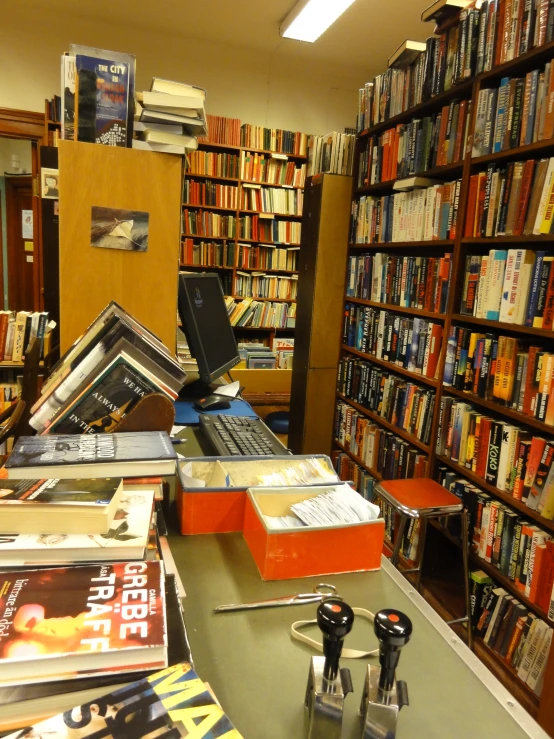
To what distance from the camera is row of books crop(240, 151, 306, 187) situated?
4.52 metres

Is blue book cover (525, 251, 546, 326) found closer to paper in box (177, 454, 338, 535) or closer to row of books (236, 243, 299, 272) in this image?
paper in box (177, 454, 338, 535)

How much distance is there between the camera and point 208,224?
454 cm

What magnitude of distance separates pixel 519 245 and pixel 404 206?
0.73m

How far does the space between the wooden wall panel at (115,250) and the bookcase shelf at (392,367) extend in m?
1.23

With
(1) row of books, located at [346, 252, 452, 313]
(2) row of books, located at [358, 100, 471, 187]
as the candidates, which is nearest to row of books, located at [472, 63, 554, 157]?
(2) row of books, located at [358, 100, 471, 187]

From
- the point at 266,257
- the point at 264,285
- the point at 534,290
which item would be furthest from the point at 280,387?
the point at 534,290

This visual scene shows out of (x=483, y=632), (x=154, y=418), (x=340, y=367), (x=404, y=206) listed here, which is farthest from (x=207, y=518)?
(x=340, y=367)

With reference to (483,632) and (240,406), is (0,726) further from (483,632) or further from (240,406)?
(483,632)

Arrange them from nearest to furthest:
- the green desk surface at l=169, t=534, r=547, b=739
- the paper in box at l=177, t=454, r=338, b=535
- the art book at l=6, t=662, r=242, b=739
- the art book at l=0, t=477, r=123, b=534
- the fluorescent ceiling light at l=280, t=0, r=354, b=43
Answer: the art book at l=6, t=662, r=242, b=739
the green desk surface at l=169, t=534, r=547, b=739
the art book at l=0, t=477, r=123, b=534
the paper in box at l=177, t=454, r=338, b=535
the fluorescent ceiling light at l=280, t=0, r=354, b=43

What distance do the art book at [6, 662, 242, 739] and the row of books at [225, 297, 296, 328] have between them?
4095 mm

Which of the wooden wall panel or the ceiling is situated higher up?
the ceiling

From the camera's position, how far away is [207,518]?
103cm

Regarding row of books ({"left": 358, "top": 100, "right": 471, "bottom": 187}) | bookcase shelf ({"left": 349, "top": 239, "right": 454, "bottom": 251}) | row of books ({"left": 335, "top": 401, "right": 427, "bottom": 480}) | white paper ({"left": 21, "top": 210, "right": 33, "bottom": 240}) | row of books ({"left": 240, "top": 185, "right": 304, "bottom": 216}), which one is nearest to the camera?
row of books ({"left": 358, "top": 100, "right": 471, "bottom": 187})

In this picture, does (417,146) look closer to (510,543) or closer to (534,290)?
(534,290)
